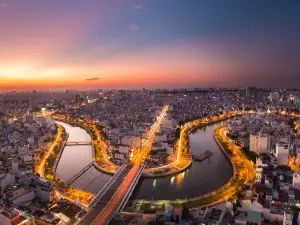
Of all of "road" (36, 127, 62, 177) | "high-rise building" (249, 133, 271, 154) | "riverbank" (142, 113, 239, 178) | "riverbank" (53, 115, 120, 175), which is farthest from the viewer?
"high-rise building" (249, 133, 271, 154)

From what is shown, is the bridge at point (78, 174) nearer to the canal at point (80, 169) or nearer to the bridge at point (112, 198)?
the canal at point (80, 169)

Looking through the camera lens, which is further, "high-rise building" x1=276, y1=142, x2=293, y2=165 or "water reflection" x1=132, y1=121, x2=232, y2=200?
"high-rise building" x1=276, y1=142, x2=293, y2=165

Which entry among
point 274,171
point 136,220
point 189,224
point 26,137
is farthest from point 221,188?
point 26,137

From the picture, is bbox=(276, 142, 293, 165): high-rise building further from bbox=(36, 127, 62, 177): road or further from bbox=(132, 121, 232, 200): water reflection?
bbox=(36, 127, 62, 177): road

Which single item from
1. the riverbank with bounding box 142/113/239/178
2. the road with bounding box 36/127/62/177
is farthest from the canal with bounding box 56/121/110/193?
the riverbank with bounding box 142/113/239/178

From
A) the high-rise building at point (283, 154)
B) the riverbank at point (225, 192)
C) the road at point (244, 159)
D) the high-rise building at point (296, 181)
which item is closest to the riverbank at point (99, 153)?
the riverbank at point (225, 192)

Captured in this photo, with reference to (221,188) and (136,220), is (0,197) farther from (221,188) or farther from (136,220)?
(221,188)
